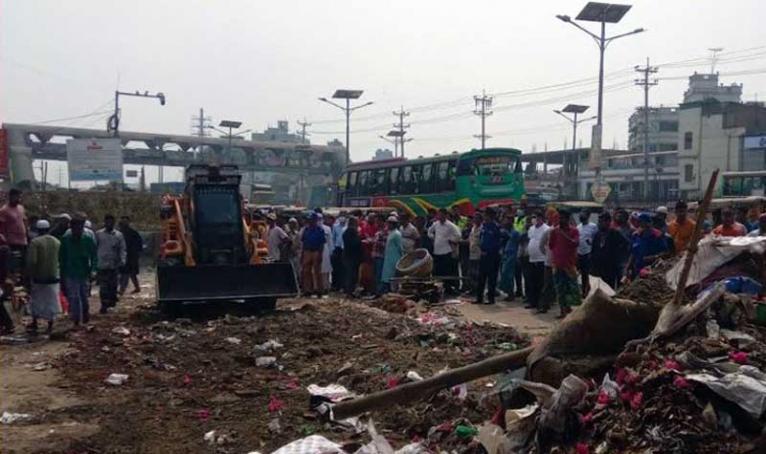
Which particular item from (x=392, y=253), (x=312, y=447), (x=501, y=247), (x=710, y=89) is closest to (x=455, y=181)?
(x=392, y=253)

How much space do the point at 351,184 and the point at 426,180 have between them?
7293mm

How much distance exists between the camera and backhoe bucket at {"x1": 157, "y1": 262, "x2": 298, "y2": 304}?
12883mm

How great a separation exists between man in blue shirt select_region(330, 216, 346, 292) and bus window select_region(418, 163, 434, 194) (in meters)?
10.7

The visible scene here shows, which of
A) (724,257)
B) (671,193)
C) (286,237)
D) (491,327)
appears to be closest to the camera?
(724,257)

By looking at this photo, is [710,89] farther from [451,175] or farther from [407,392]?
[407,392]

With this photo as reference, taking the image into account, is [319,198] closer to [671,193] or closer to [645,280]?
[671,193]

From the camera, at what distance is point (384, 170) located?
107 feet

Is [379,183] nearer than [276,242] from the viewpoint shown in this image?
No

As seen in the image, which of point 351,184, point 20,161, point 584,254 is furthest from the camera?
point 20,161

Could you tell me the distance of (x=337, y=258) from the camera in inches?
715

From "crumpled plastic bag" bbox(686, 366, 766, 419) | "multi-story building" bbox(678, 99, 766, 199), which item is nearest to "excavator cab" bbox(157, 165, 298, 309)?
"crumpled plastic bag" bbox(686, 366, 766, 419)

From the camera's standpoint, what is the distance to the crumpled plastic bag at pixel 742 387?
14.8 ft

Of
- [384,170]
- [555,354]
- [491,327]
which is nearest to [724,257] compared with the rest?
[555,354]

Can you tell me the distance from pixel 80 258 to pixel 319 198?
56.5 metres
